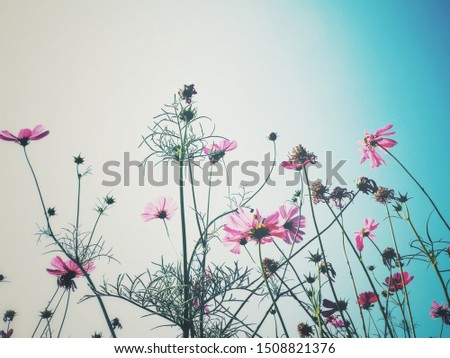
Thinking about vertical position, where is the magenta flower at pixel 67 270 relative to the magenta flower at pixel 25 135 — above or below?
below

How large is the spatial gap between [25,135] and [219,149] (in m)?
0.71

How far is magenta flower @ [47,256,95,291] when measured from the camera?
1.03 meters

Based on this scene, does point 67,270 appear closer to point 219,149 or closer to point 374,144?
point 219,149

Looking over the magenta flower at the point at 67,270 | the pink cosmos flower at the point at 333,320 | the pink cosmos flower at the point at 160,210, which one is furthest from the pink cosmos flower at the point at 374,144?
the magenta flower at the point at 67,270

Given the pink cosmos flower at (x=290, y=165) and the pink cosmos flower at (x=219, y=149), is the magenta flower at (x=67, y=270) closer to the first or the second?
the pink cosmos flower at (x=219, y=149)

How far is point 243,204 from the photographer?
1.02 metres

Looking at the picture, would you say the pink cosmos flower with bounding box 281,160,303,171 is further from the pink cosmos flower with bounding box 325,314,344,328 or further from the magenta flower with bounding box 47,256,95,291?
the magenta flower with bounding box 47,256,95,291

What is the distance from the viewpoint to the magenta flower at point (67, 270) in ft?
3.39

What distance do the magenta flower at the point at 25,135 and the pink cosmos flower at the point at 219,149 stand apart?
0.61 m

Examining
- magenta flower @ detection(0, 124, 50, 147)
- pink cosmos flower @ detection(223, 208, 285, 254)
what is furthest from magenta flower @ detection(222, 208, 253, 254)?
magenta flower @ detection(0, 124, 50, 147)
